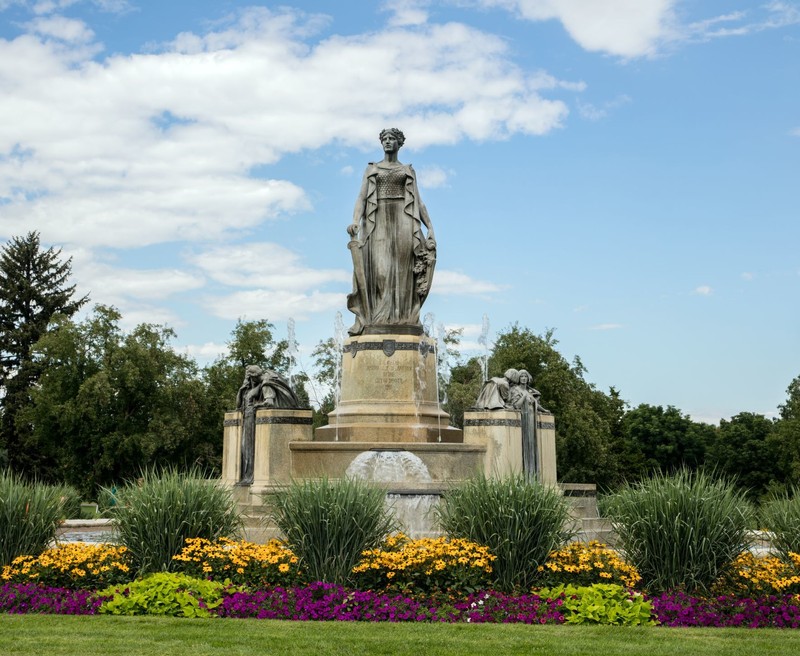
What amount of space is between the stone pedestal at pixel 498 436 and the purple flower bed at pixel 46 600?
8.20 meters

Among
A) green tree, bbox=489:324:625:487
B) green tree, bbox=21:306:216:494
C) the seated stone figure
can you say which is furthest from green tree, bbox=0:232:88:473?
the seated stone figure

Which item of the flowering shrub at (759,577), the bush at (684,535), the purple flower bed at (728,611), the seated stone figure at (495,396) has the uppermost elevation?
the seated stone figure at (495,396)

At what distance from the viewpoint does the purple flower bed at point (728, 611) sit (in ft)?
30.2

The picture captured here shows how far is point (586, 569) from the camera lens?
10.0 m

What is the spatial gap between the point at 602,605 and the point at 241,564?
3804 millimetres

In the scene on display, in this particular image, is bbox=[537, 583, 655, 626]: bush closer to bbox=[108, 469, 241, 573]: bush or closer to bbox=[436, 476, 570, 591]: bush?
bbox=[436, 476, 570, 591]: bush

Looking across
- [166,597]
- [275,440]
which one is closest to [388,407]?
[275,440]

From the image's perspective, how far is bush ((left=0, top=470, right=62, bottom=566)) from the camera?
11289 mm

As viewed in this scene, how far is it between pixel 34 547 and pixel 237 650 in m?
4.84

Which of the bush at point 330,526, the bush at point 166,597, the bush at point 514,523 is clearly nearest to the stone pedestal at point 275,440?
the bush at point 330,526

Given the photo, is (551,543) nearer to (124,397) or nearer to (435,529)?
(435,529)

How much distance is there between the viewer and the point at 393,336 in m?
18.3

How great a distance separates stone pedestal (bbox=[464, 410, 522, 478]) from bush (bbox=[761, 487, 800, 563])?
18.9ft

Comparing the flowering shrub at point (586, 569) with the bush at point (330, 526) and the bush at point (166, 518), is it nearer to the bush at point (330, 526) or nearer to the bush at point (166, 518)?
the bush at point (330, 526)
